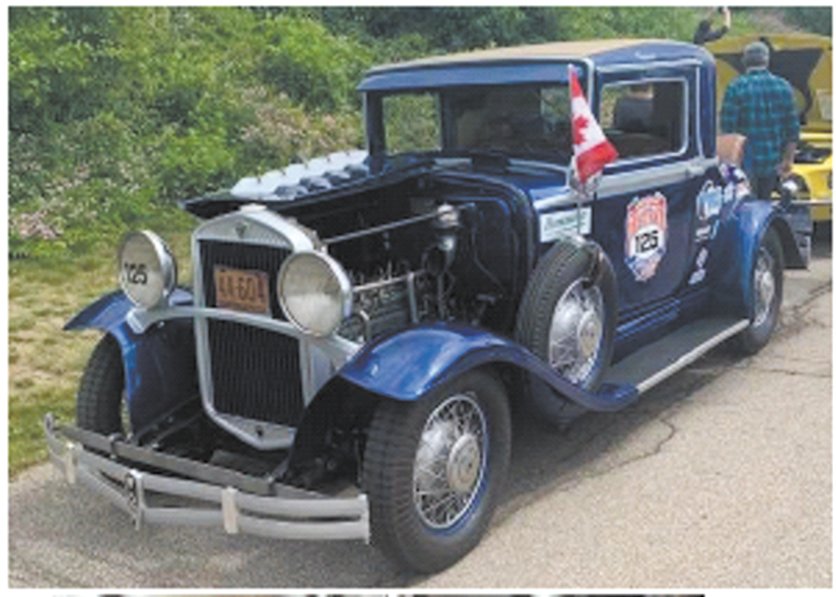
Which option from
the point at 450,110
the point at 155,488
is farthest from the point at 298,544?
the point at 450,110

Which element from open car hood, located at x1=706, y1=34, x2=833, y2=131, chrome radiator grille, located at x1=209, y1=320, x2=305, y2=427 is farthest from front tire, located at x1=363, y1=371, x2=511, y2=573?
open car hood, located at x1=706, y1=34, x2=833, y2=131

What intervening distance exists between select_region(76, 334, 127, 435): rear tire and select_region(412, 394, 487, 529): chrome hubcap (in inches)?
56.7

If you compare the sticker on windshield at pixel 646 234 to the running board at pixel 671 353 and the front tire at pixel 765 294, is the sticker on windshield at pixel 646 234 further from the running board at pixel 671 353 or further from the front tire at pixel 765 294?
the front tire at pixel 765 294

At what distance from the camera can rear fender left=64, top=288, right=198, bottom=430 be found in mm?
4309

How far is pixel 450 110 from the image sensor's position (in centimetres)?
540

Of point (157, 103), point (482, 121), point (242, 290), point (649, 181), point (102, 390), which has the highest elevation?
point (157, 103)

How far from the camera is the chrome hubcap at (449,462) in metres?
3.79

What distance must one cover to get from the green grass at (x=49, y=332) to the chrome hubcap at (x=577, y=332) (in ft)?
7.83

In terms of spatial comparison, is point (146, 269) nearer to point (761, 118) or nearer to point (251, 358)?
point (251, 358)

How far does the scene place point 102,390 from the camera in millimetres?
4422

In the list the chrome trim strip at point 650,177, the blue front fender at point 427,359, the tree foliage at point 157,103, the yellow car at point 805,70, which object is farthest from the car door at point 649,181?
the yellow car at point 805,70

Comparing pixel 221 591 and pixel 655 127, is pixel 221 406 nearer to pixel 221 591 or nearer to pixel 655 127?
pixel 221 591

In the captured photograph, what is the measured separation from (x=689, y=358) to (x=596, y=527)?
1465mm

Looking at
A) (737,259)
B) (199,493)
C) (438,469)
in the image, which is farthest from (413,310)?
(737,259)
